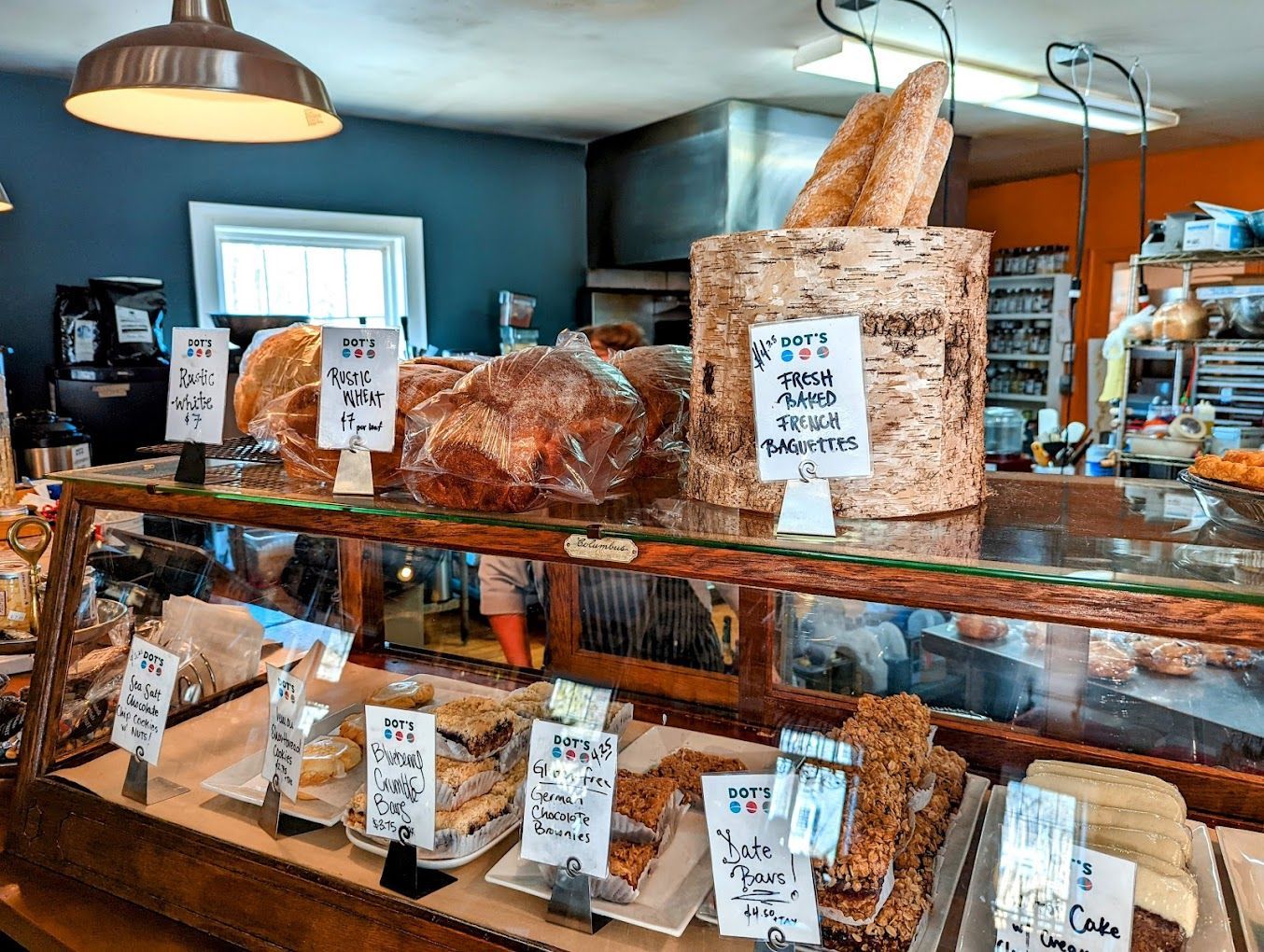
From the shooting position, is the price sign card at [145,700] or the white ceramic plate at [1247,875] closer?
the white ceramic plate at [1247,875]

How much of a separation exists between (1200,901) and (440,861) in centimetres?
80

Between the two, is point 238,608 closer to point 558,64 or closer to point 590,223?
point 558,64

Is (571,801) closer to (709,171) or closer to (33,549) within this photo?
(33,549)

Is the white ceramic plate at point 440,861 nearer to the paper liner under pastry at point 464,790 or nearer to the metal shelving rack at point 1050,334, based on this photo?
the paper liner under pastry at point 464,790

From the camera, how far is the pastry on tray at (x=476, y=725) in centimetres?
119

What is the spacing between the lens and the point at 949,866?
1.01 m

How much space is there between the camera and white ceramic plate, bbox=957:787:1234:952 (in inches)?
34.3

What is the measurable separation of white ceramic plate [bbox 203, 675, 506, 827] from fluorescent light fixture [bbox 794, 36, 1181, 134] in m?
3.09

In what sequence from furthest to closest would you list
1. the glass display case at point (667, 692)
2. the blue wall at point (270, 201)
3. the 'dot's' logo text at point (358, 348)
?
the blue wall at point (270, 201) < the 'dot's' logo text at point (358, 348) < the glass display case at point (667, 692)

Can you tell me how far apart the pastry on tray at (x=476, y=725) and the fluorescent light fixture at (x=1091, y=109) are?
432 cm

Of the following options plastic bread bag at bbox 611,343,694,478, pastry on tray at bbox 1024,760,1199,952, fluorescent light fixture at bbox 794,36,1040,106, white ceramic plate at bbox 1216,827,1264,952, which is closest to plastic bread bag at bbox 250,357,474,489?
plastic bread bag at bbox 611,343,694,478

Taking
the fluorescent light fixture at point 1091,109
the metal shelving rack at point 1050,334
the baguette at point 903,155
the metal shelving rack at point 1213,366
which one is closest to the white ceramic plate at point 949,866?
the baguette at point 903,155

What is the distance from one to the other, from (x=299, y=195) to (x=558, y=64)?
1.87 meters

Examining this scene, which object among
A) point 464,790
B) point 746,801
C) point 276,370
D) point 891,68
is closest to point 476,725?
point 464,790
